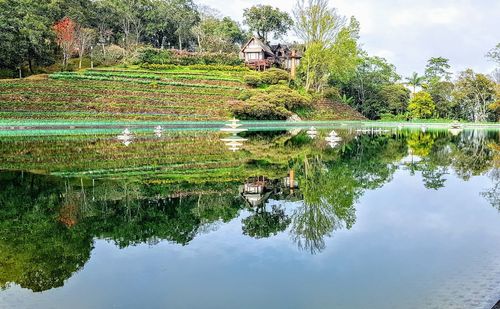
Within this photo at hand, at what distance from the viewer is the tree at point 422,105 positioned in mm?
62469

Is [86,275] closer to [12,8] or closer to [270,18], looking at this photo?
[12,8]

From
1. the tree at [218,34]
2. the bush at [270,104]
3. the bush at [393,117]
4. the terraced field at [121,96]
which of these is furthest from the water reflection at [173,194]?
the tree at [218,34]

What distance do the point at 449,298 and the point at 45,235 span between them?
641cm

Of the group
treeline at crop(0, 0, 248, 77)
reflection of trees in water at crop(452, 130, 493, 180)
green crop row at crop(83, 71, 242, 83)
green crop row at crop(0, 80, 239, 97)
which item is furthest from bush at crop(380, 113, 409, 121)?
reflection of trees in water at crop(452, 130, 493, 180)

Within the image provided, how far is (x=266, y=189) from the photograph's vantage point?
467 inches

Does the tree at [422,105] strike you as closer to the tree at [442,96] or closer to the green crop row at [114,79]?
the tree at [442,96]

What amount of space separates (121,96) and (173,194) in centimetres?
3446

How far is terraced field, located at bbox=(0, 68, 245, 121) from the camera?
38.3 metres

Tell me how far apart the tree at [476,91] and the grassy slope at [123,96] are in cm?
2177

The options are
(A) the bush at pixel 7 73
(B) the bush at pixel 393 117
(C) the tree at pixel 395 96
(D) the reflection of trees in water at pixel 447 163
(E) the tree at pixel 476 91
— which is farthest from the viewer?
(C) the tree at pixel 395 96

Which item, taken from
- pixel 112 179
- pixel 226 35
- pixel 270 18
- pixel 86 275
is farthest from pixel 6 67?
pixel 86 275

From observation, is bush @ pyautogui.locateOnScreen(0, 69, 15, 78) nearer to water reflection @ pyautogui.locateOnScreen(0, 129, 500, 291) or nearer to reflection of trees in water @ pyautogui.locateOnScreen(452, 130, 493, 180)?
water reflection @ pyautogui.locateOnScreen(0, 129, 500, 291)

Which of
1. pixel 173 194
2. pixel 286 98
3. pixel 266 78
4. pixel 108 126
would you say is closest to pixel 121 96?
pixel 108 126

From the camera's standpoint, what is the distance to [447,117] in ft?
227
